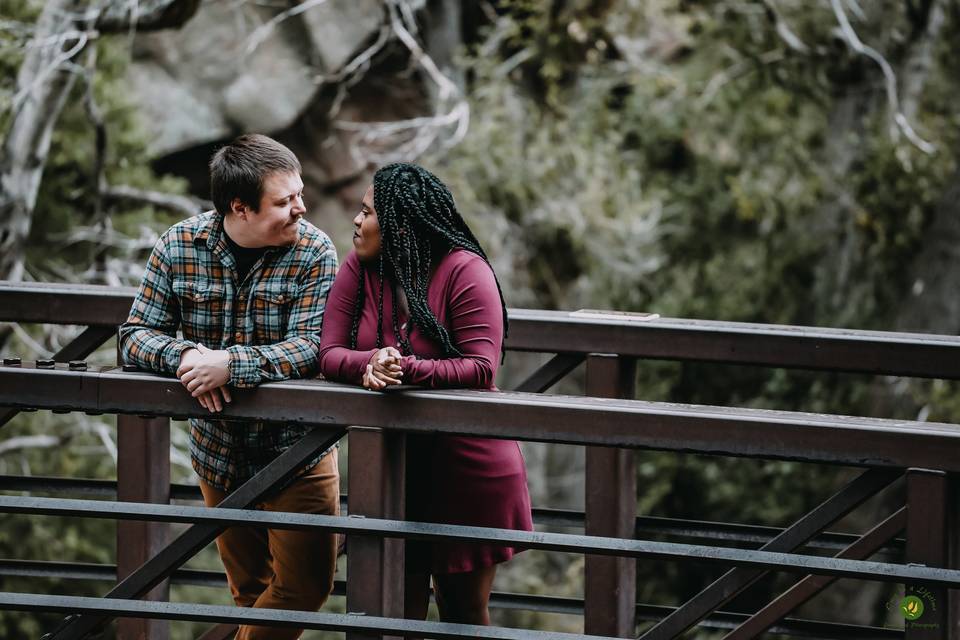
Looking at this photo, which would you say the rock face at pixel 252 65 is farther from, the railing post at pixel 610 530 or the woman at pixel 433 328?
the woman at pixel 433 328

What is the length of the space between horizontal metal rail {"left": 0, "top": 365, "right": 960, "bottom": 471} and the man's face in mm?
381

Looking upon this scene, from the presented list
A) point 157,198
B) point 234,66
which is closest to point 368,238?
point 157,198

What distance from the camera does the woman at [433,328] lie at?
105 inches

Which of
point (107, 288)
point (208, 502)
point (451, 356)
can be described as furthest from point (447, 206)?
point (107, 288)

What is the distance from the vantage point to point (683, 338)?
10.8ft

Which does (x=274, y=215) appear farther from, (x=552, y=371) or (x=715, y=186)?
(x=715, y=186)

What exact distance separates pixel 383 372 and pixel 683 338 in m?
1.06

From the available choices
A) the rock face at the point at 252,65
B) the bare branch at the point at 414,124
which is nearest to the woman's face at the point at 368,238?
the bare branch at the point at 414,124

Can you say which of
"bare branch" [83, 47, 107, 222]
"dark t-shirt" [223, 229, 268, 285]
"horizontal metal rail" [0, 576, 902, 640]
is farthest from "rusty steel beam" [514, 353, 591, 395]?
"bare branch" [83, 47, 107, 222]

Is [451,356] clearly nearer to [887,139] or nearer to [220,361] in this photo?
[220,361]

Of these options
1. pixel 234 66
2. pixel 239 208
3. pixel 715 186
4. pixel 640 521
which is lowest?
pixel 640 521

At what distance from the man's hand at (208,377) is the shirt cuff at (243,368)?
1 centimetres

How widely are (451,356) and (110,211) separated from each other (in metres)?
6.48

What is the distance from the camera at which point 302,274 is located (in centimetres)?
286
